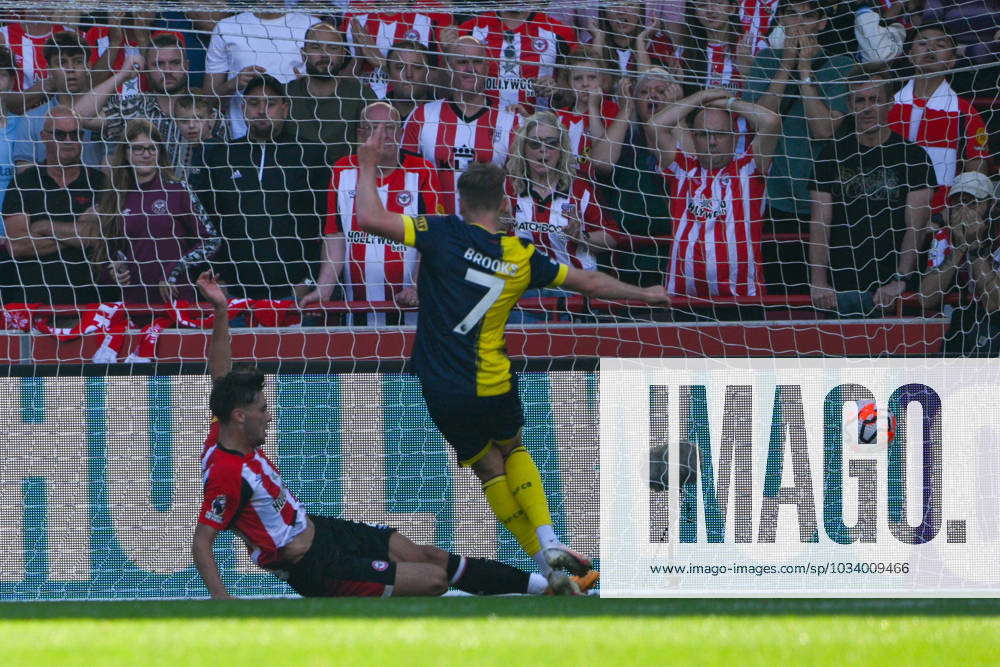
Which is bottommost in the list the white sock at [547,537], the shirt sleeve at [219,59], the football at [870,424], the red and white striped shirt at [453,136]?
the white sock at [547,537]

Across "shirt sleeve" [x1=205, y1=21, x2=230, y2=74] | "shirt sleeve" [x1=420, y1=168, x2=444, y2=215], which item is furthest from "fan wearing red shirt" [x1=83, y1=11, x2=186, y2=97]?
"shirt sleeve" [x1=420, y1=168, x2=444, y2=215]

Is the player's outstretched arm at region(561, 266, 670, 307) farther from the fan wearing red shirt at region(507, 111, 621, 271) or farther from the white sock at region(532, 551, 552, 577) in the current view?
the fan wearing red shirt at region(507, 111, 621, 271)

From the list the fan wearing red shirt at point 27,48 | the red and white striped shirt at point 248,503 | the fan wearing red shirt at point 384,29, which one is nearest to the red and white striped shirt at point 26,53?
the fan wearing red shirt at point 27,48

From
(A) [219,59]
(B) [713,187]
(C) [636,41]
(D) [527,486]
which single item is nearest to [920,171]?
(B) [713,187]

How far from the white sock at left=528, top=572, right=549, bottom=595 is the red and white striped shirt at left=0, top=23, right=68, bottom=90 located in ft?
14.1

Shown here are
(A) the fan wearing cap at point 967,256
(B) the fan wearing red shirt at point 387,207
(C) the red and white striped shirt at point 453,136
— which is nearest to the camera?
(A) the fan wearing cap at point 967,256

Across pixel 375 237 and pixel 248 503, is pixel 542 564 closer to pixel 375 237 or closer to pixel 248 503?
pixel 248 503

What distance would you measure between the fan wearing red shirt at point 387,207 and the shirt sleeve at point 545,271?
174 centimetres

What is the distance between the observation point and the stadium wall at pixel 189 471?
5691 mm

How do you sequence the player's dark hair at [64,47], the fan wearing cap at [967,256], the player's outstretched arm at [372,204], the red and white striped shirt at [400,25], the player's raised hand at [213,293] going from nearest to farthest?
the player's outstretched arm at [372,204]
the player's raised hand at [213,293]
the fan wearing cap at [967,256]
the player's dark hair at [64,47]
the red and white striped shirt at [400,25]

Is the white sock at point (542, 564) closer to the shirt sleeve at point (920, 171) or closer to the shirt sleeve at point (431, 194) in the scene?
the shirt sleeve at point (431, 194)

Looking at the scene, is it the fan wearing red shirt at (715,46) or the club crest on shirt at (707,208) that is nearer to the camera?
the club crest on shirt at (707,208)

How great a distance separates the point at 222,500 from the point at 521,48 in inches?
147

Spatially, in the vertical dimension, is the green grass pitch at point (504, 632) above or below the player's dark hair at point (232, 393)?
below
